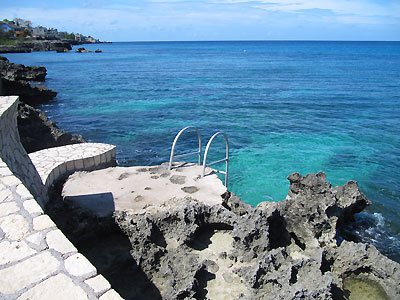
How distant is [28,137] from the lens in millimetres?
13305

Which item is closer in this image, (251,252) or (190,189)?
(251,252)

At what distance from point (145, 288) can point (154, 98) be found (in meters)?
25.8

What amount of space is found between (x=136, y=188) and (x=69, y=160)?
6.92 feet

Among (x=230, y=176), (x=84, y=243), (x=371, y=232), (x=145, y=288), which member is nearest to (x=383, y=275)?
(x=371, y=232)

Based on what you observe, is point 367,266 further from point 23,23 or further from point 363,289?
point 23,23

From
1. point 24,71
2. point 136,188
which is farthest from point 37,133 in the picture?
point 24,71

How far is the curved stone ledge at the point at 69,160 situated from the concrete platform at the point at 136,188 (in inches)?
12.7

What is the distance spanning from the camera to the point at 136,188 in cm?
778

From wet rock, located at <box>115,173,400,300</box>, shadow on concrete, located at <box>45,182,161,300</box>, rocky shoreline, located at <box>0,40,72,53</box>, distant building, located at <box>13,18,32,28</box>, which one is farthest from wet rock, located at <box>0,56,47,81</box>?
distant building, located at <box>13,18,32,28</box>

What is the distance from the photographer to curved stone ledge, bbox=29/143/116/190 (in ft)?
25.9

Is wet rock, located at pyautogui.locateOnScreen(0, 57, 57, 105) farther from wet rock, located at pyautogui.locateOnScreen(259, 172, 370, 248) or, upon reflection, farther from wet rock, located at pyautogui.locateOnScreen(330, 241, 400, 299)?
wet rock, located at pyautogui.locateOnScreen(330, 241, 400, 299)

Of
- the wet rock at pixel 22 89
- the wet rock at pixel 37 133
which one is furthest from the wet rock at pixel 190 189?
the wet rock at pixel 22 89

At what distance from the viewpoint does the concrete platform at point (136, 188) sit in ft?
23.3

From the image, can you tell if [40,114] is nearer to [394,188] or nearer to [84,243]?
[84,243]
